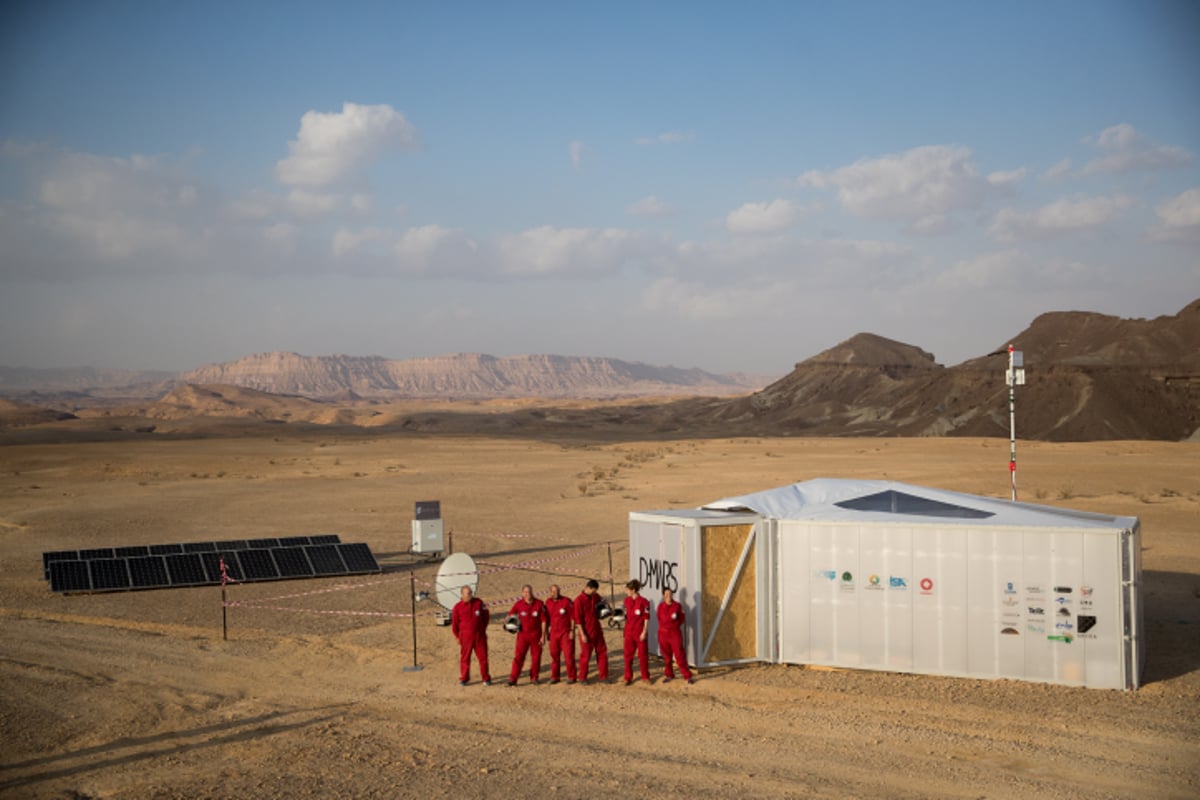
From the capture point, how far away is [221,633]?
17312 millimetres

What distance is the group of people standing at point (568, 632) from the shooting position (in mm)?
13938

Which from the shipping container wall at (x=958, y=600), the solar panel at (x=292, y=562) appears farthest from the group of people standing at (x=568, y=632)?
the solar panel at (x=292, y=562)

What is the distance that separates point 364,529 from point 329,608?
36.9ft

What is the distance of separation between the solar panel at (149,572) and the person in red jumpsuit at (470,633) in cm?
1017

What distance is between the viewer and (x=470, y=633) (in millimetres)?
13844

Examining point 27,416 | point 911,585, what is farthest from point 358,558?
point 27,416

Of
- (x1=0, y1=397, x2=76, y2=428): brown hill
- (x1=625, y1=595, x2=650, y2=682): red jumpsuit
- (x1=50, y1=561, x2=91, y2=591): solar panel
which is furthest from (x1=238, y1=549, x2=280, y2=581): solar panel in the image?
(x1=0, y1=397, x2=76, y2=428): brown hill

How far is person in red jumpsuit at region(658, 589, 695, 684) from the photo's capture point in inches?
548

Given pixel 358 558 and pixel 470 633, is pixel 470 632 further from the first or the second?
pixel 358 558

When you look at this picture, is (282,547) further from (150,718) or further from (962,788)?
(962,788)

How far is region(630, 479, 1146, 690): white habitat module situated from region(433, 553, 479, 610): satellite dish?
145 inches

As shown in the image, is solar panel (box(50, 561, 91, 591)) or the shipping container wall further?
solar panel (box(50, 561, 91, 591))

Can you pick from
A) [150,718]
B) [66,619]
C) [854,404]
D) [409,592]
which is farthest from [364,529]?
[854,404]

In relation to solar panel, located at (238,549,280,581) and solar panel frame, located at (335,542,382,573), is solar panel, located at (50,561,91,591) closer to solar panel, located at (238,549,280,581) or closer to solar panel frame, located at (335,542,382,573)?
solar panel, located at (238,549,280,581)
